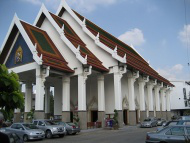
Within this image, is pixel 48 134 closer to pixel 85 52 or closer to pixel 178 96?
pixel 85 52

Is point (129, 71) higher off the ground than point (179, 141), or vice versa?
point (129, 71)

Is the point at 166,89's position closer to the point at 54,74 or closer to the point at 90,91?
the point at 90,91

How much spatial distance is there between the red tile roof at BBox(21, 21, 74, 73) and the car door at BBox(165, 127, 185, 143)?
1742 cm

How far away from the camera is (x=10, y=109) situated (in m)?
10.9

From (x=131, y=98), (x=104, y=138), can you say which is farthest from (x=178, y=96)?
(x=104, y=138)

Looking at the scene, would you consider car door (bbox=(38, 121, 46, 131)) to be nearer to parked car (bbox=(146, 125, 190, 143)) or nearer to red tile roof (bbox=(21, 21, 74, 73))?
red tile roof (bbox=(21, 21, 74, 73))

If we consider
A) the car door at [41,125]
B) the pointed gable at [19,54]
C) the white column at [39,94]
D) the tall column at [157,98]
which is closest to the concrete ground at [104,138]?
the car door at [41,125]

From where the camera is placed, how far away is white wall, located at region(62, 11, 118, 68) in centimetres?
3153

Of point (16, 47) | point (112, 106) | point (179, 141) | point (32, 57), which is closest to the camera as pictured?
point (179, 141)

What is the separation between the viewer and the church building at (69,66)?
2680 centimetres

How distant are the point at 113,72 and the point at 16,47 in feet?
40.4

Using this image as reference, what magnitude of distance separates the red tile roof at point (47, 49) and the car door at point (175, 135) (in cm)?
1742

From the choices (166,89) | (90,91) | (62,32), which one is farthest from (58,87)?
(166,89)

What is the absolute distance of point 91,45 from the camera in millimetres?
33719
